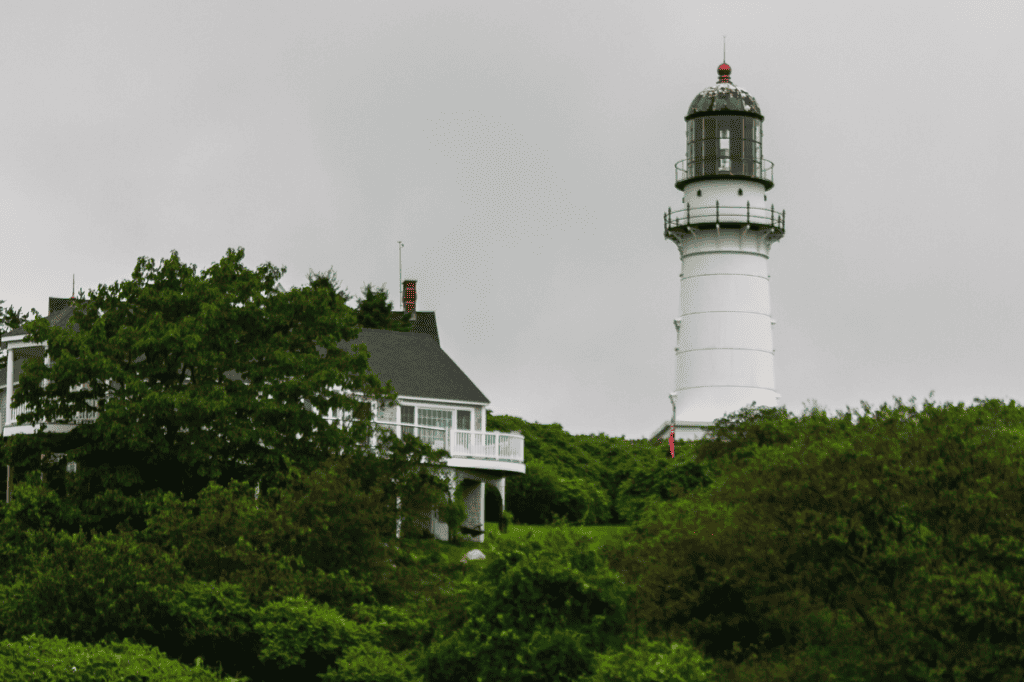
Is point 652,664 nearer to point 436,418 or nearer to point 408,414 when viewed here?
point 408,414

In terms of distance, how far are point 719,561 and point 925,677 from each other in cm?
550

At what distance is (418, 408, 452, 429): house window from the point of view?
50250mm

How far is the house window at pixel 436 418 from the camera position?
165 ft

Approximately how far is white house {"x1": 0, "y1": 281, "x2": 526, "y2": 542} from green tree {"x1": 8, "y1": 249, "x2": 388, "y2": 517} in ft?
16.2

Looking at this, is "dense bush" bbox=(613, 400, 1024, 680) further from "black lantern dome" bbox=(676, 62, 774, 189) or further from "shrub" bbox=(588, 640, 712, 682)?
"black lantern dome" bbox=(676, 62, 774, 189)

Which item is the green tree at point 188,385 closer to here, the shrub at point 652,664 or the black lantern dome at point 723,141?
the shrub at point 652,664

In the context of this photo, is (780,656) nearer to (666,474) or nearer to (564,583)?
(564,583)

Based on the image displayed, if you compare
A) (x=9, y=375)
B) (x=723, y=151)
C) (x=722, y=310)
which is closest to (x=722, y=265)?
(x=722, y=310)

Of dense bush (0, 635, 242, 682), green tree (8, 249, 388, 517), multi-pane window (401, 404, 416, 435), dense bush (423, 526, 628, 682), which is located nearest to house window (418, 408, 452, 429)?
multi-pane window (401, 404, 416, 435)

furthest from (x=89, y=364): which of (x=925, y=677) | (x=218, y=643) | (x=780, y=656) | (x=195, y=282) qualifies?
(x=925, y=677)

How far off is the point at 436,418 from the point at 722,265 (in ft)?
52.5

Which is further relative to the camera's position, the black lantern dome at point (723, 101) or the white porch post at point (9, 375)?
the black lantern dome at point (723, 101)

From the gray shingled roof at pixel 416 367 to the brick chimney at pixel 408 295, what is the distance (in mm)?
14456

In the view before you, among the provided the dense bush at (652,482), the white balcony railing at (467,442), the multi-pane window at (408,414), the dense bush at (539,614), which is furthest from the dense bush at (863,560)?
the dense bush at (652,482)
